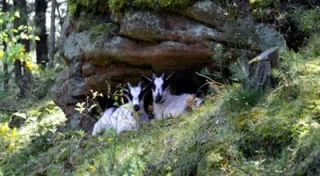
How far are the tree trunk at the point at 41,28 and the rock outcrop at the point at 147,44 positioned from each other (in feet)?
23.0

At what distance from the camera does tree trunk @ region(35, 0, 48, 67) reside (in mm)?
17719

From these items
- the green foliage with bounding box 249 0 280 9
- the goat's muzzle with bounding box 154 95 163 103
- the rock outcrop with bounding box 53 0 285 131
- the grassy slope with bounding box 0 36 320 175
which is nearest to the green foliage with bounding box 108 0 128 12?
the rock outcrop with bounding box 53 0 285 131

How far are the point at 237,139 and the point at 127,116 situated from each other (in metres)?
4.03

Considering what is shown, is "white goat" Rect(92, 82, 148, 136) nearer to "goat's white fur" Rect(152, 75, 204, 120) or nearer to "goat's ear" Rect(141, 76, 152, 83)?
"goat's ear" Rect(141, 76, 152, 83)

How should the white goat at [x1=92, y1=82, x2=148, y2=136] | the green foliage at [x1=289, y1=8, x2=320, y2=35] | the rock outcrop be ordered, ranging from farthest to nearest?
the white goat at [x1=92, y1=82, x2=148, y2=136] < the rock outcrop < the green foliage at [x1=289, y1=8, x2=320, y2=35]

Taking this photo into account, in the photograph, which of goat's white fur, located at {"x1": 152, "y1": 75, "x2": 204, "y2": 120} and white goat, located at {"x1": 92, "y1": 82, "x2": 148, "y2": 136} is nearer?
white goat, located at {"x1": 92, "y1": 82, "x2": 148, "y2": 136}

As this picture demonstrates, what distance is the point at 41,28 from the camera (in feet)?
58.2

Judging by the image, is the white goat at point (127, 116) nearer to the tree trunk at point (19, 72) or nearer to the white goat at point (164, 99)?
the white goat at point (164, 99)

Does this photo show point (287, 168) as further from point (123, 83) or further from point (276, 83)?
Result: point (123, 83)

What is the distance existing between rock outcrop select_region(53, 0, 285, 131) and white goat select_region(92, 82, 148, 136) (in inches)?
17.0

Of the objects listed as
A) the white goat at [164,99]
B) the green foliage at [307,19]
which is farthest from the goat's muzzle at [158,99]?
the green foliage at [307,19]

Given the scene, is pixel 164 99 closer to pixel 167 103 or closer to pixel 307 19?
pixel 167 103

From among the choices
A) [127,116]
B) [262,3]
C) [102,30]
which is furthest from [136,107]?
[262,3]

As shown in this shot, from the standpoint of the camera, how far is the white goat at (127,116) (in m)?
8.98
